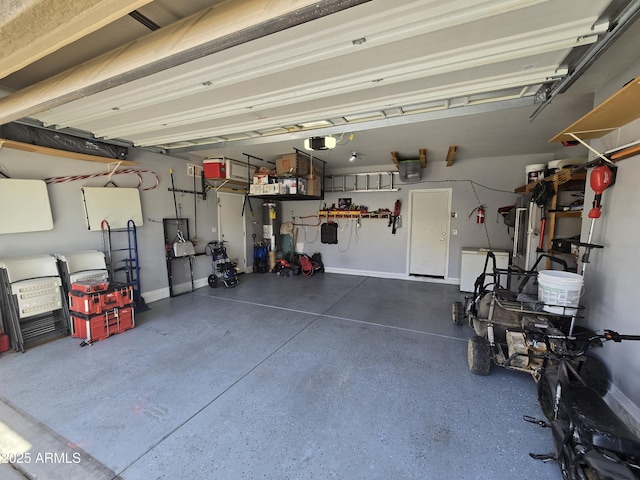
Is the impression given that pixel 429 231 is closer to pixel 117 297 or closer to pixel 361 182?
pixel 361 182

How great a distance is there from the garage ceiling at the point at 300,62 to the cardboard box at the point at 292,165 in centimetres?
170

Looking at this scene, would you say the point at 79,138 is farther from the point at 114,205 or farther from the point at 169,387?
the point at 169,387

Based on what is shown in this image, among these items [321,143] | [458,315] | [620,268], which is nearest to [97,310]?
[321,143]

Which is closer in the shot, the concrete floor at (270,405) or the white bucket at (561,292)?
the concrete floor at (270,405)

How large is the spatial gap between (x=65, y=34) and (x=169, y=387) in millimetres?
2578

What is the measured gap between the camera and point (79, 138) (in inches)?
143

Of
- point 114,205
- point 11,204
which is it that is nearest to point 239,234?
point 114,205

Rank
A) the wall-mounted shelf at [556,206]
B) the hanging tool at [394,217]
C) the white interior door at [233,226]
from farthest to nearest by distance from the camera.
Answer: the hanging tool at [394,217]
the white interior door at [233,226]
the wall-mounted shelf at [556,206]

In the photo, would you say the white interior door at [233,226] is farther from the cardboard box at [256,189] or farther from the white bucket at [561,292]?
the white bucket at [561,292]

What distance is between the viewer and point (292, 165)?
5.21 meters

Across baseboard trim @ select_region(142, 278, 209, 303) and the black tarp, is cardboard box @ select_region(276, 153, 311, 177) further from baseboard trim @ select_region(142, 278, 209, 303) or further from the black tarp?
baseboard trim @ select_region(142, 278, 209, 303)

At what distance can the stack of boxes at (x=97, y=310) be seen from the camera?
3.21 metres

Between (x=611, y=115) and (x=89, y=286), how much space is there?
5.31 meters

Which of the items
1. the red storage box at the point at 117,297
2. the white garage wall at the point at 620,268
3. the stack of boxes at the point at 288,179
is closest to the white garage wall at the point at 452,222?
the stack of boxes at the point at 288,179
